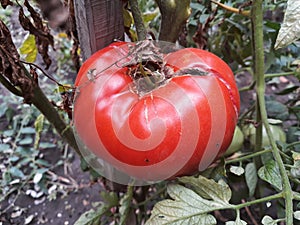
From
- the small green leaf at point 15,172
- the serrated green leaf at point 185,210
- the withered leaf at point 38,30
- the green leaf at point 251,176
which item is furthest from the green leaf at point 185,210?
the small green leaf at point 15,172

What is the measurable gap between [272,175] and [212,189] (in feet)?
0.33

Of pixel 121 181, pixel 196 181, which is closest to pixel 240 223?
pixel 196 181

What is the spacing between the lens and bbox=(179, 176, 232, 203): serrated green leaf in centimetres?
62

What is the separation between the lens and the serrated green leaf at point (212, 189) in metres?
0.62

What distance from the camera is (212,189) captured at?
0.63 metres

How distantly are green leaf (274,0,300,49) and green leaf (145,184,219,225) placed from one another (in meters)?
0.27

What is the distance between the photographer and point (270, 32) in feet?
2.82

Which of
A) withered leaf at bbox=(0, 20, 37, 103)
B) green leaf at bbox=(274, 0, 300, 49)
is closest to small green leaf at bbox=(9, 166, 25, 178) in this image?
withered leaf at bbox=(0, 20, 37, 103)

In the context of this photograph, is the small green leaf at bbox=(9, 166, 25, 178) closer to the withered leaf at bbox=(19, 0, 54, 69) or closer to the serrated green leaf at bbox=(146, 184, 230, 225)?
the withered leaf at bbox=(19, 0, 54, 69)

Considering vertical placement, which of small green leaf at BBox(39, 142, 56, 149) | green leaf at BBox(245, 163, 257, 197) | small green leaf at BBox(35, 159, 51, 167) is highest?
green leaf at BBox(245, 163, 257, 197)

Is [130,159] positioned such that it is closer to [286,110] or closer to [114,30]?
[114,30]

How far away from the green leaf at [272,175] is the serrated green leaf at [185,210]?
85mm

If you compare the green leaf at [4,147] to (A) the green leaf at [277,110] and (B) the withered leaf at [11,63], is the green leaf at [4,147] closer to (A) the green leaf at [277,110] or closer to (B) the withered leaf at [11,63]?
(B) the withered leaf at [11,63]

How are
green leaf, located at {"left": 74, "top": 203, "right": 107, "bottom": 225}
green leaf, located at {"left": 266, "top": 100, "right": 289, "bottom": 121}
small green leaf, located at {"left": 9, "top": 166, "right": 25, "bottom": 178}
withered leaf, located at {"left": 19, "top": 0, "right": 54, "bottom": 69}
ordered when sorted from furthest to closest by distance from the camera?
small green leaf, located at {"left": 9, "top": 166, "right": 25, "bottom": 178} → green leaf, located at {"left": 266, "top": 100, "right": 289, "bottom": 121} → green leaf, located at {"left": 74, "top": 203, "right": 107, "bottom": 225} → withered leaf, located at {"left": 19, "top": 0, "right": 54, "bottom": 69}
